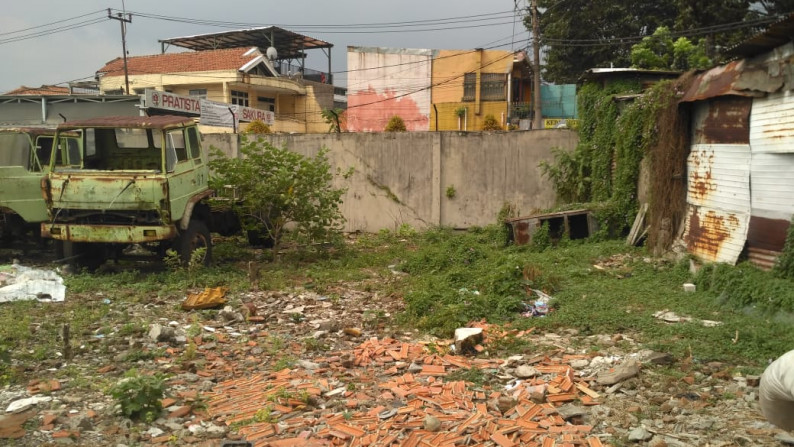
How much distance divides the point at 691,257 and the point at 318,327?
5.05 meters

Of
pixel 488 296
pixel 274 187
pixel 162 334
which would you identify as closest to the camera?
pixel 162 334

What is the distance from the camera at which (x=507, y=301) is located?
6641 millimetres

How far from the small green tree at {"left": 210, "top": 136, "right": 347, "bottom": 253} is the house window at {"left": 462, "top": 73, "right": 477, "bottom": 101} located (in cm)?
2023

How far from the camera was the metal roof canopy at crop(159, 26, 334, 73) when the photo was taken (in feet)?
111

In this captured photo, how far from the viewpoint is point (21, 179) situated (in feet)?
31.2

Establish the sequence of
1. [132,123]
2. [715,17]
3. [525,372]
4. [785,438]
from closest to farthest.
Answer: [785,438]
[525,372]
[132,123]
[715,17]

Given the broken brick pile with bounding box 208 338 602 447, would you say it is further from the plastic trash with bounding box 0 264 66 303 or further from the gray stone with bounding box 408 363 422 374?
the plastic trash with bounding box 0 264 66 303

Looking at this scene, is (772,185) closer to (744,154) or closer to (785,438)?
(744,154)

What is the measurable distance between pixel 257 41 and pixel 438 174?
25.9m

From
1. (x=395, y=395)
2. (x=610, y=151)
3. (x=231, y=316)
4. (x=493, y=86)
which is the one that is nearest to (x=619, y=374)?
(x=395, y=395)

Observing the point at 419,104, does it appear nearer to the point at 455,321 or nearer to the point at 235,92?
the point at 235,92

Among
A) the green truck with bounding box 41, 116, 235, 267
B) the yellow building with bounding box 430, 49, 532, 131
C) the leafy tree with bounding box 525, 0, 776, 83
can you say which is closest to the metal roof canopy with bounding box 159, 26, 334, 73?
the yellow building with bounding box 430, 49, 532, 131

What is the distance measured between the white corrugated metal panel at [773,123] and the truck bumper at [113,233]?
7.43m

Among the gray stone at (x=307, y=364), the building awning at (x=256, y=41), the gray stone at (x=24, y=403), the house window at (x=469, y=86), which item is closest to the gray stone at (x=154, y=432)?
the gray stone at (x=24, y=403)
